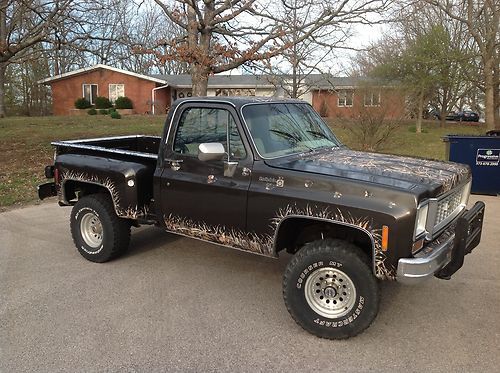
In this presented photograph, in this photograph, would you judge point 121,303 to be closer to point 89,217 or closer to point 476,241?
point 89,217

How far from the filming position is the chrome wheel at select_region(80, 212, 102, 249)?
5492 millimetres

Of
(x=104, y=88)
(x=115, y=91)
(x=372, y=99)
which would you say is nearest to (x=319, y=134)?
(x=372, y=99)

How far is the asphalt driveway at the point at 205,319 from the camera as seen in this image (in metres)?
3.42

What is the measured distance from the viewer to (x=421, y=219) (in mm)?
3484

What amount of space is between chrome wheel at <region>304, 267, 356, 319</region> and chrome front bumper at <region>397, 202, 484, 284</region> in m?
0.46

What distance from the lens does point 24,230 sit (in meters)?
6.82

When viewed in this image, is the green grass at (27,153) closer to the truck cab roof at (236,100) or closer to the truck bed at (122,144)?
the truck bed at (122,144)

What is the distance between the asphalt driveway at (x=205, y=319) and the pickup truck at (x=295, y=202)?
13.0 inches

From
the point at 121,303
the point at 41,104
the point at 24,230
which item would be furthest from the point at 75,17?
the point at 41,104

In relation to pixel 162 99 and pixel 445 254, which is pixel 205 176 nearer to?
pixel 445 254

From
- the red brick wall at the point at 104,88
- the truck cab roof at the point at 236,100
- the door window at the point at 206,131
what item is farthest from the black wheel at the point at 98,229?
the red brick wall at the point at 104,88

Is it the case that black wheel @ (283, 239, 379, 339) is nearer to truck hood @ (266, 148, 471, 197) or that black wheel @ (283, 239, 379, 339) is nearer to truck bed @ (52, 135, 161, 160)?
Answer: truck hood @ (266, 148, 471, 197)

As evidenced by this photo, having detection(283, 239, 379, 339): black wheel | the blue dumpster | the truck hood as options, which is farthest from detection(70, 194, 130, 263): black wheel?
the blue dumpster

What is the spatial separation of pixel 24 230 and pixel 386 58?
95.5 ft
